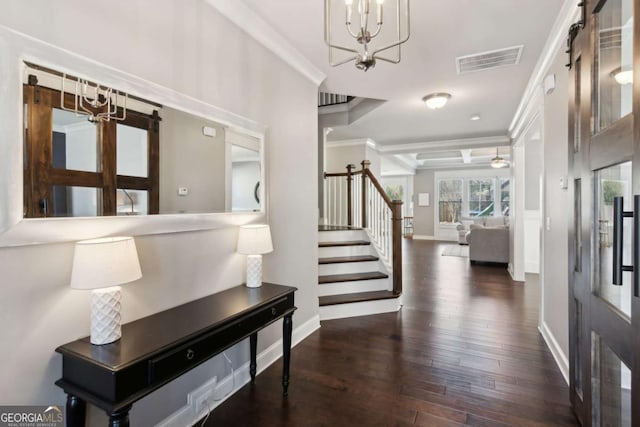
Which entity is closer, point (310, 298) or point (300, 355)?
point (300, 355)

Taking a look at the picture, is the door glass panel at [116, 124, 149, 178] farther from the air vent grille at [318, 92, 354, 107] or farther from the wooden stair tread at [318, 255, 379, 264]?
the air vent grille at [318, 92, 354, 107]

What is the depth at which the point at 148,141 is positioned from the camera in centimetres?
160

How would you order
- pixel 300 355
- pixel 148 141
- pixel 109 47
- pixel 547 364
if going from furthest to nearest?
1. pixel 300 355
2. pixel 547 364
3. pixel 148 141
4. pixel 109 47

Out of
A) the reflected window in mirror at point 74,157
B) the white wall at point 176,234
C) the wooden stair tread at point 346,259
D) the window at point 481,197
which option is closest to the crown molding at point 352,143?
the wooden stair tread at point 346,259

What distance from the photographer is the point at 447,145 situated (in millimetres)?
6371

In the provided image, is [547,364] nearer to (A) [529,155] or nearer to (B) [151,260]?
(B) [151,260]

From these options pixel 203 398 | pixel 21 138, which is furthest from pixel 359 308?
pixel 21 138

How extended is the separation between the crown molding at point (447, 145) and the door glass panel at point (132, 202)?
584 centimetres

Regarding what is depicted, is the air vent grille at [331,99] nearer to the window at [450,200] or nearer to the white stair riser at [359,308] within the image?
the white stair riser at [359,308]

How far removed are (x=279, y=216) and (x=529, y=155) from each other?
5.07m

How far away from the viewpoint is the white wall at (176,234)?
46.0 inches

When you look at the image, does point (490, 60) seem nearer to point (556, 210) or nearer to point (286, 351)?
point (556, 210)

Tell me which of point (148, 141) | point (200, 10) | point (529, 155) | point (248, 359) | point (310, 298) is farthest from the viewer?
point (529, 155)

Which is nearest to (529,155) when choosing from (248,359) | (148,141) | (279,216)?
(279,216)
